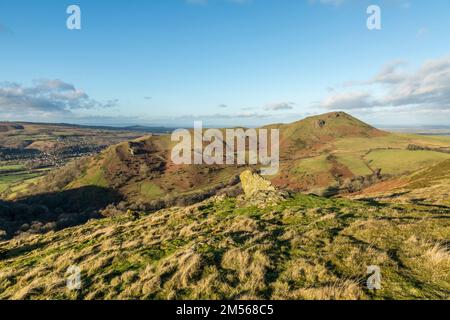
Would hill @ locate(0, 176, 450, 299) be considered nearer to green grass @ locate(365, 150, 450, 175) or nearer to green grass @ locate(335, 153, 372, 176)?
green grass @ locate(365, 150, 450, 175)

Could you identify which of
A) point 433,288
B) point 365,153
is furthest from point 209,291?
point 365,153

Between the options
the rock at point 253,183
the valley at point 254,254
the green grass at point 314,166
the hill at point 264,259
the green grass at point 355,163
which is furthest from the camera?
the green grass at point 314,166

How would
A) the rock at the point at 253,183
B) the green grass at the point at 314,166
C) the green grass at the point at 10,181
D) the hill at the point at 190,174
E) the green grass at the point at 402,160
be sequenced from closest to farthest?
the rock at the point at 253,183
the hill at the point at 190,174
the green grass at the point at 402,160
the green grass at the point at 314,166
the green grass at the point at 10,181

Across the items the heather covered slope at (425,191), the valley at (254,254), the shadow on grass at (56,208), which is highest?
the valley at (254,254)

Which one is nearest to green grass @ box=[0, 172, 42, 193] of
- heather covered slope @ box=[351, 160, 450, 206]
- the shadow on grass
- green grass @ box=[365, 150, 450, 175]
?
the shadow on grass

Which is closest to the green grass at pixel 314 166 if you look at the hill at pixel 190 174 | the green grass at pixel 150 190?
the hill at pixel 190 174

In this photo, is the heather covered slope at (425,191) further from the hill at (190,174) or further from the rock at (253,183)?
the hill at (190,174)
